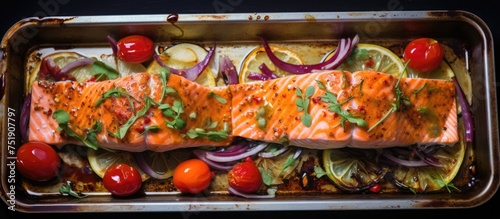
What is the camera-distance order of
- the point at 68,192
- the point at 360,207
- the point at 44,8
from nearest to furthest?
the point at 360,207, the point at 68,192, the point at 44,8

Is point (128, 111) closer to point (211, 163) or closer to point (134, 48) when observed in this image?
point (134, 48)

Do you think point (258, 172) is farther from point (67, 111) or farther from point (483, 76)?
point (483, 76)

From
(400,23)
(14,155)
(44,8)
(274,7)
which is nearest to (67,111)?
(14,155)

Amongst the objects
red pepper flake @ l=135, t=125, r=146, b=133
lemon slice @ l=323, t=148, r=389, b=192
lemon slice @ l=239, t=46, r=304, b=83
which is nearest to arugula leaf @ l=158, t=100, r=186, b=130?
red pepper flake @ l=135, t=125, r=146, b=133

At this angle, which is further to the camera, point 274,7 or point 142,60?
point 274,7

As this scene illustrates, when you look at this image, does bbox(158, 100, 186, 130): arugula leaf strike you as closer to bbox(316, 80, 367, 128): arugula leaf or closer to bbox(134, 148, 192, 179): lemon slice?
bbox(134, 148, 192, 179): lemon slice

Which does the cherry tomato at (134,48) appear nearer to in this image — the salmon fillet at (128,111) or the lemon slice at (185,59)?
the lemon slice at (185,59)
